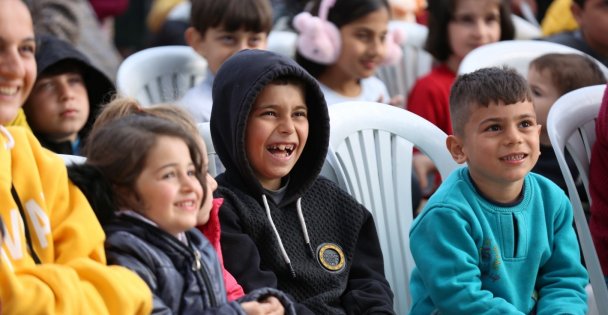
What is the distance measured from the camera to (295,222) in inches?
141

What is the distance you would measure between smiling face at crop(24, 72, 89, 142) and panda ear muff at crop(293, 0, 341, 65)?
4.29 feet

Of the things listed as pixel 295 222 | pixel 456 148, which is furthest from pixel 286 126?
pixel 456 148

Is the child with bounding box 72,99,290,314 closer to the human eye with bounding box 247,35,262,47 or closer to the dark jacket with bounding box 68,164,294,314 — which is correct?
the dark jacket with bounding box 68,164,294,314

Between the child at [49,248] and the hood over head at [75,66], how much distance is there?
1779 mm

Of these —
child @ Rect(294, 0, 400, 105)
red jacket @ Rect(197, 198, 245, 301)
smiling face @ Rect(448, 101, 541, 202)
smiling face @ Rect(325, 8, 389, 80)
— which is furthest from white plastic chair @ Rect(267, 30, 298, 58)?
red jacket @ Rect(197, 198, 245, 301)

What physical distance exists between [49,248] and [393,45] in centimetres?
343

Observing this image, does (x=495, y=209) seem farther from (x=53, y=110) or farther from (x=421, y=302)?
(x=53, y=110)

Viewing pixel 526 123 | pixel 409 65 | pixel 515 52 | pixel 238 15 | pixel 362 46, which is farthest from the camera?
pixel 409 65

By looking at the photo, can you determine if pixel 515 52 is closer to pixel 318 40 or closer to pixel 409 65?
pixel 318 40

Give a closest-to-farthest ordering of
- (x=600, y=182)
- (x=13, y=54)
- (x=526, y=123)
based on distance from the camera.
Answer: (x=526, y=123) → (x=13, y=54) → (x=600, y=182)

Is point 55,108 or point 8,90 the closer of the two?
point 8,90

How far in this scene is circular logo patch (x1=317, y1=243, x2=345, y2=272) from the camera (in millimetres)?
3564

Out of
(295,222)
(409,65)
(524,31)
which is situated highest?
(524,31)

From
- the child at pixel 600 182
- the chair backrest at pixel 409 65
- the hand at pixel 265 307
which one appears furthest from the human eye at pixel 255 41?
the hand at pixel 265 307
